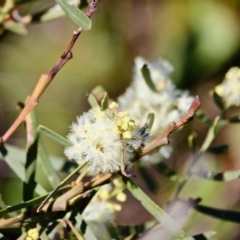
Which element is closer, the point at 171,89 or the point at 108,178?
the point at 108,178

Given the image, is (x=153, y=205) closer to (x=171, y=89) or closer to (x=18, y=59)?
(x=171, y=89)

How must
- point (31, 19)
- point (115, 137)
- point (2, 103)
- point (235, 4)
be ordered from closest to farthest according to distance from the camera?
1. point (115, 137)
2. point (31, 19)
3. point (2, 103)
4. point (235, 4)

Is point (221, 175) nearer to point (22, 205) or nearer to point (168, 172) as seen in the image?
point (168, 172)

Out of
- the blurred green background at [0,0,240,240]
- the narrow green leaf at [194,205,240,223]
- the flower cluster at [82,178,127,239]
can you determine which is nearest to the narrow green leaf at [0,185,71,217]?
the flower cluster at [82,178,127,239]

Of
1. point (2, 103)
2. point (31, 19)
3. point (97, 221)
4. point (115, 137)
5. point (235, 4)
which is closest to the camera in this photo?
point (115, 137)

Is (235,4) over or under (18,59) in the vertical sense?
under

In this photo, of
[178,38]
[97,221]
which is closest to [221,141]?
[178,38]
